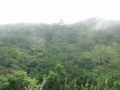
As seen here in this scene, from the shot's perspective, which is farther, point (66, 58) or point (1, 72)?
point (66, 58)

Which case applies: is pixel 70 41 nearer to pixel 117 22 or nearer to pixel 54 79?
pixel 117 22

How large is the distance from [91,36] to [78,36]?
4288 mm

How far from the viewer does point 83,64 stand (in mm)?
35156

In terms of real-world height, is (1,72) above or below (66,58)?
above

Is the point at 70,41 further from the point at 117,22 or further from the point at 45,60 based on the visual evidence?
the point at 45,60

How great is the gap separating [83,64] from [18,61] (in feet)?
28.4

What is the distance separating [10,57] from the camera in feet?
119

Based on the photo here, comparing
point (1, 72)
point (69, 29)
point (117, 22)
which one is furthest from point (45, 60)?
point (117, 22)

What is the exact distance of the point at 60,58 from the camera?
123ft

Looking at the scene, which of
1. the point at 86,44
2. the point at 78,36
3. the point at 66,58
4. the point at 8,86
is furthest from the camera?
the point at 78,36

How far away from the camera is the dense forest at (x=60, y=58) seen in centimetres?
1931

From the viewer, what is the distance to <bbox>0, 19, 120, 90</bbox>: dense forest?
19312mm

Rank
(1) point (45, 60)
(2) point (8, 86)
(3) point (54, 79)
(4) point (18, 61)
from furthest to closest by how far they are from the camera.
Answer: (4) point (18, 61)
(1) point (45, 60)
(3) point (54, 79)
(2) point (8, 86)

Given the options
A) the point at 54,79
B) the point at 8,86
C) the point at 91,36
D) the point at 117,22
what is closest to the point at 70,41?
the point at 91,36
